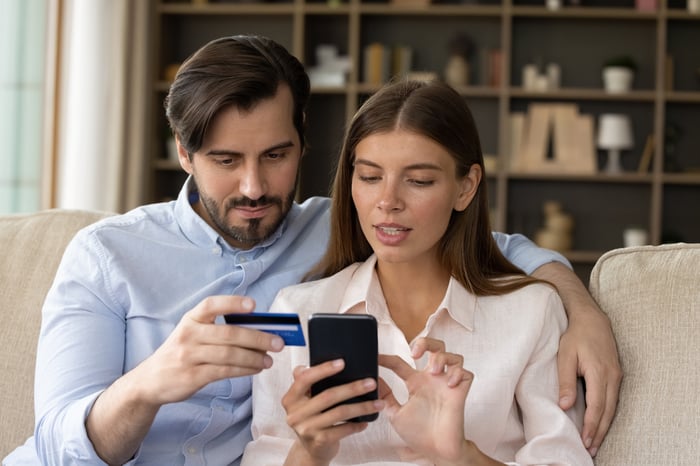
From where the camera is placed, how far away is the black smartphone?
1430 mm

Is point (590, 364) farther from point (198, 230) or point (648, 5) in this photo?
point (648, 5)

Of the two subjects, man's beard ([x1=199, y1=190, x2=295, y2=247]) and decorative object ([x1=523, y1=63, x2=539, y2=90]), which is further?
decorative object ([x1=523, y1=63, x2=539, y2=90])

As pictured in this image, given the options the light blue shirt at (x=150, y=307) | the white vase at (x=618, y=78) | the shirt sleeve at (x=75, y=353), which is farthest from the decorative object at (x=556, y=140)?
the shirt sleeve at (x=75, y=353)

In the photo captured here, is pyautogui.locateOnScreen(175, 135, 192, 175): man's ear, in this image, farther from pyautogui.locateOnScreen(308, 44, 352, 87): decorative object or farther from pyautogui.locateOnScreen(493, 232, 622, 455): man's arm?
pyautogui.locateOnScreen(308, 44, 352, 87): decorative object

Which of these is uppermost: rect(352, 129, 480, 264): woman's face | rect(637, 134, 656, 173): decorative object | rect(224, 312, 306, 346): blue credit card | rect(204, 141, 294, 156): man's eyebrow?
rect(637, 134, 656, 173): decorative object

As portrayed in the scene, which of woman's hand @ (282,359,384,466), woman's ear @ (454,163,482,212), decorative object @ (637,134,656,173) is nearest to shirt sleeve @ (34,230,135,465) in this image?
woman's hand @ (282,359,384,466)

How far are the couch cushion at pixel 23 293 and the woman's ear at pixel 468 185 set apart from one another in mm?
820

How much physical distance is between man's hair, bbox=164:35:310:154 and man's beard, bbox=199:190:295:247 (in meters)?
0.12

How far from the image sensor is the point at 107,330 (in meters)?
1.83

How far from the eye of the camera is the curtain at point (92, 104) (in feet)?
15.5

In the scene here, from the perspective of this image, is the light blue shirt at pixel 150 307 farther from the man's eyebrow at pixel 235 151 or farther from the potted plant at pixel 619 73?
the potted plant at pixel 619 73

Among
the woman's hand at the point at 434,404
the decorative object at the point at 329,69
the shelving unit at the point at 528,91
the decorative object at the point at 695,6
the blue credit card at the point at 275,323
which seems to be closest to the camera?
the blue credit card at the point at 275,323

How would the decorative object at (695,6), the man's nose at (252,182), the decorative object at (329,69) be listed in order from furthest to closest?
1. the decorative object at (329,69)
2. the decorative object at (695,6)
3. the man's nose at (252,182)

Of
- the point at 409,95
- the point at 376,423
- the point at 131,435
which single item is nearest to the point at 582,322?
the point at 376,423
